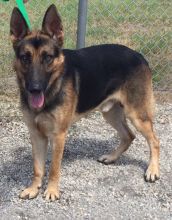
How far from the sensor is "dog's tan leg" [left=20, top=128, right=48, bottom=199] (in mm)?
4043

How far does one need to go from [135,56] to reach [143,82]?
27 centimetres

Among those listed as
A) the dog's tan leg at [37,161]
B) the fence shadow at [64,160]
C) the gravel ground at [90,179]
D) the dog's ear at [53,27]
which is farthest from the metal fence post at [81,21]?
the dog's tan leg at [37,161]

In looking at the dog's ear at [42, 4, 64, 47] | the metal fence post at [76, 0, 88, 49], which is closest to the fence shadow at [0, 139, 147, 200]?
the dog's ear at [42, 4, 64, 47]

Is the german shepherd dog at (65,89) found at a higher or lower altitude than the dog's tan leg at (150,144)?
higher

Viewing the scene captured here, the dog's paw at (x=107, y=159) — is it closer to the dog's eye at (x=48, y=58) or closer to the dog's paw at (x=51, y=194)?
the dog's paw at (x=51, y=194)

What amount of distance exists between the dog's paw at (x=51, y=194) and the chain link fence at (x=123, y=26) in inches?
112

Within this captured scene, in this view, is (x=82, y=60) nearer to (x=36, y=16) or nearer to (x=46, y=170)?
(x=46, y=170)

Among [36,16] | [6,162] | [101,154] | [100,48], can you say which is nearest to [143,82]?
[100,48]

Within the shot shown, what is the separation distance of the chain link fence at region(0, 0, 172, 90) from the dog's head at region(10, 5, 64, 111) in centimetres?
280

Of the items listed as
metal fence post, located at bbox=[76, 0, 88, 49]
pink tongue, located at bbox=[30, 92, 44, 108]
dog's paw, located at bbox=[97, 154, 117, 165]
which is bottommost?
dog's paw, located at bbox=[97, 154, 117, 165]

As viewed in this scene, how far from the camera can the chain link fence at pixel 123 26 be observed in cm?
688

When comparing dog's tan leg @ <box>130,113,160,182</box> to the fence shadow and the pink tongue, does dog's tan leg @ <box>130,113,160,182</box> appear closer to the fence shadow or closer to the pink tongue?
the fence shadow

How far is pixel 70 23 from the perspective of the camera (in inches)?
291

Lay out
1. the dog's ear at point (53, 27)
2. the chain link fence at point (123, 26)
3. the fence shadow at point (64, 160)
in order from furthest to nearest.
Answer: the chain link fence at point (123, 26) < the fence shadow at point (64, 160) < the dog's ear at point (53, 27)
